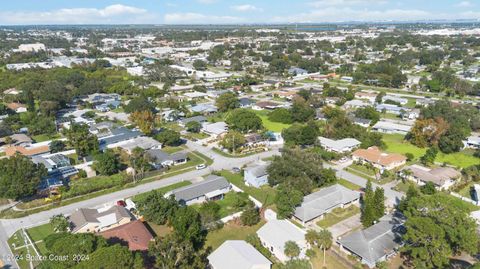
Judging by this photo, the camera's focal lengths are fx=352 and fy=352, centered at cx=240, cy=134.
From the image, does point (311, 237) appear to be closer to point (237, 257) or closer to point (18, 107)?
point (237, 257)

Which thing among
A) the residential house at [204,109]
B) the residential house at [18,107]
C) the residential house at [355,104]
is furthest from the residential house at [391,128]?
the residential house at [18,107]

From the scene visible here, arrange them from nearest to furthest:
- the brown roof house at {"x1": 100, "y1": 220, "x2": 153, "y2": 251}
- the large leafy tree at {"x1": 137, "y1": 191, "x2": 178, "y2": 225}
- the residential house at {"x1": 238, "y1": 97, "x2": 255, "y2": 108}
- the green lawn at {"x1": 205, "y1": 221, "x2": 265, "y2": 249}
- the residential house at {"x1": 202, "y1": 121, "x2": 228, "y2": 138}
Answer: the brown roof house at {"x1": 100, "y1": 220, "x2": 153, "y2": 251} < the green lawn at {"x1": 205, "y1": 221, "x2": 265, "y2": 249} < the large leafy tree at {"x1": 137, "y1": 191, "x2": 178, "y2": 225} < the residential house at {"x1": 202, "y1": 121, "x2": 228, "y2": 138} < the residential house at {"x1": 238, "y1": 97, "x2": 255, "y2": 108}

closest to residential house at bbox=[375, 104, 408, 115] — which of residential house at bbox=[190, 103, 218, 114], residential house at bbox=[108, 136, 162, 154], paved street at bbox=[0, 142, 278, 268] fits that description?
paved street at bbox=[0, 142, 278, 268]

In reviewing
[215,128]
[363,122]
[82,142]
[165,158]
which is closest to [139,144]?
[165,158]

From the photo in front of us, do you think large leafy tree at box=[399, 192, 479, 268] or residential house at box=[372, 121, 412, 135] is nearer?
large leafy tree at box=[399, 192, 479, 268]

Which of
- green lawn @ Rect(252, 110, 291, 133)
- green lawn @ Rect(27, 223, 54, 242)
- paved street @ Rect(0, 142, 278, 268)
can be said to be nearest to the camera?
green lawn @ Rect(27, 223, 54, 242)

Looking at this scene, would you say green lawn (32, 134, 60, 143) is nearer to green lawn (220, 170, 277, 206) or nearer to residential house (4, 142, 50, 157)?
residential house (4, 142, 50, 157)
